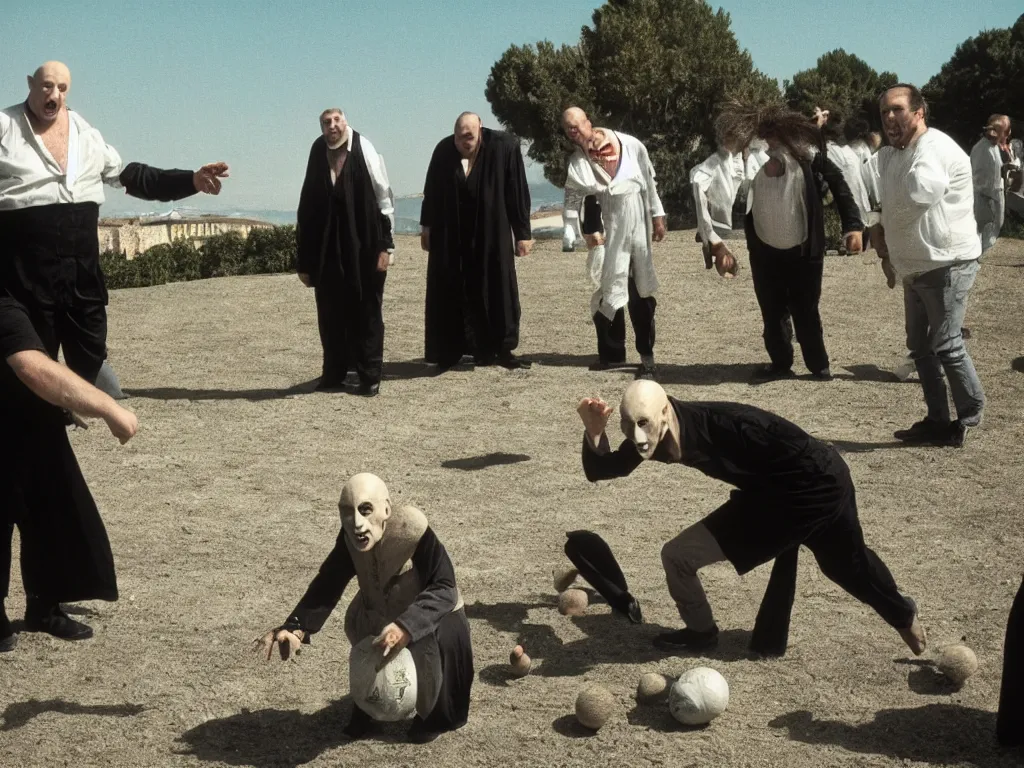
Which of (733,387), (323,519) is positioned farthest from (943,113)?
(323,519)

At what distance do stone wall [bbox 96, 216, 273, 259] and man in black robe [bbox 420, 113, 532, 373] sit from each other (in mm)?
9182

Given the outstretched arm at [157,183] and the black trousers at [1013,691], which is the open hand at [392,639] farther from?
the outstretched arm at [157,183]

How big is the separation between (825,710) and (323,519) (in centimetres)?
332

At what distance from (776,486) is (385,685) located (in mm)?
1664

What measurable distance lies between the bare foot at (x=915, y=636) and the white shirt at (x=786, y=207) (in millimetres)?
4913

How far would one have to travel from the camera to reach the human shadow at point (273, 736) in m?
4.70

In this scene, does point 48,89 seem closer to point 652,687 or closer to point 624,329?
point 652,687

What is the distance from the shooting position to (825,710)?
5.00 m

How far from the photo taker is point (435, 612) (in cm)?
457

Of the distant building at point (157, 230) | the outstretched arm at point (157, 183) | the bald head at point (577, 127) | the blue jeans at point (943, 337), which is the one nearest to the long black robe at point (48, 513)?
the outstretched arm at point (157, 183)

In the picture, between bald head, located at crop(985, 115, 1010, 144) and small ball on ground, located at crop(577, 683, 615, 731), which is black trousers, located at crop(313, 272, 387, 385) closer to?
small ball on ground, located at crop(577, 683, 615, 731)

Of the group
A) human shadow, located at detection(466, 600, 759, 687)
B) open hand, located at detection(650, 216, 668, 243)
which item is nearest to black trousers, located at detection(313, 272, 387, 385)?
open hand, located at detection(650, 216, 668, 243)

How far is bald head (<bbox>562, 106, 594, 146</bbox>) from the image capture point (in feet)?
33.6

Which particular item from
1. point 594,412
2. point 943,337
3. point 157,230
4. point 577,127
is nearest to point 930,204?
point 943,337
